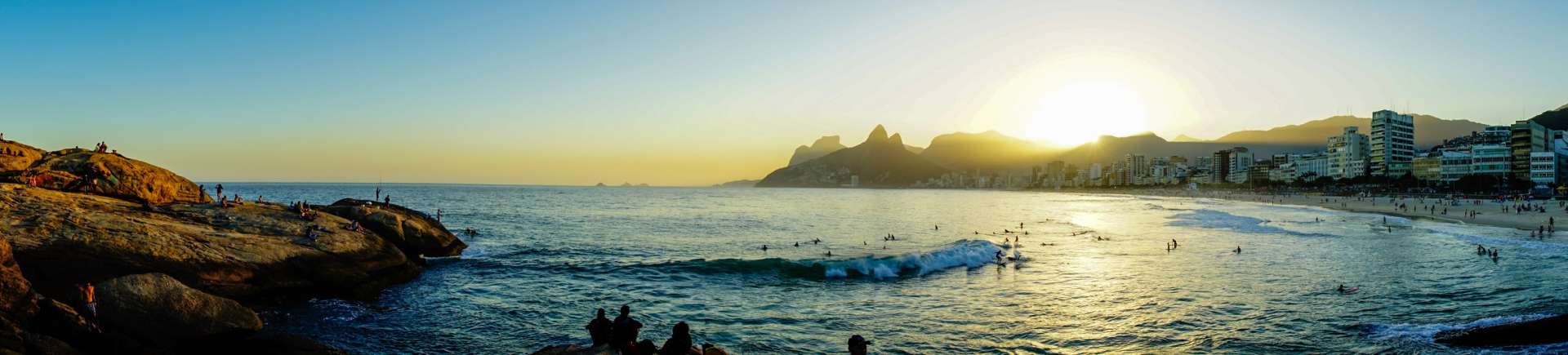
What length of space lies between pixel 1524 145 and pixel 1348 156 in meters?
53.0

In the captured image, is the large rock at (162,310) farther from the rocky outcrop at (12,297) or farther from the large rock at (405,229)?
the large rock at (405,229)

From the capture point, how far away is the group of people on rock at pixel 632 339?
39.7 ft

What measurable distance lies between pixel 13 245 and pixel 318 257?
24.8ft

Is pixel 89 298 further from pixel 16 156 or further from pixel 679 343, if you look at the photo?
pixel 16 156

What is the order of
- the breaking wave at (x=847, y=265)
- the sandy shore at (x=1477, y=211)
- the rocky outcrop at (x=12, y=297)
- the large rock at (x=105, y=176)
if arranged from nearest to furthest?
the rocky outcrop at (x=12, y=297)
the large rock at (x=105, y=176)
the breaking wave at (x=847, y=265)
the sandy shore at (x=1477, y=211)

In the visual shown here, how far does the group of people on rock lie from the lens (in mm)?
12109

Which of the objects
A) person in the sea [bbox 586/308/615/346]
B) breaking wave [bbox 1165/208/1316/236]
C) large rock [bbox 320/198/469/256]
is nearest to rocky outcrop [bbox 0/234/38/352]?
person in the sea [bbox 586/308/615/346]

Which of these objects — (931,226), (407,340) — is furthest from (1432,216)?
(407,340)

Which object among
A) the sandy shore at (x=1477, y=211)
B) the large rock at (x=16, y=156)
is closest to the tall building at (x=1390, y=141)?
the sandy shore at (x=1477, y=211)

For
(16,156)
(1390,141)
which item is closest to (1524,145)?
(1390,141)

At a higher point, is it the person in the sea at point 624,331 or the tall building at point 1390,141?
the tall building at point 1390,141

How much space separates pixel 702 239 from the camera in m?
51.3

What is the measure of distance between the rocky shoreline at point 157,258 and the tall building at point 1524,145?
185m

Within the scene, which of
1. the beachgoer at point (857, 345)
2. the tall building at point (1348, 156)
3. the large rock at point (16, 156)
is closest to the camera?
the beachgoer at point (857, 345)
